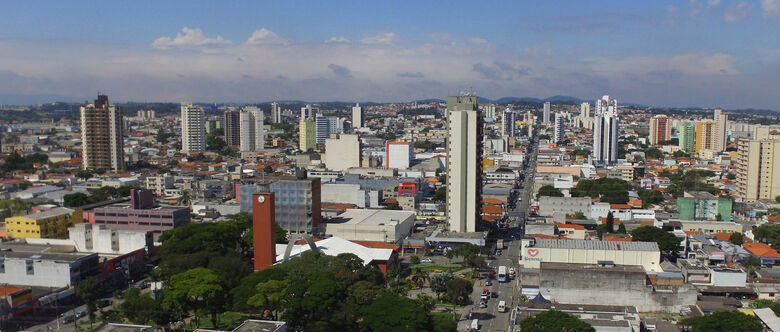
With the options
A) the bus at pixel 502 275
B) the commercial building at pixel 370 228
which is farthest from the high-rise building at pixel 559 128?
the bus at pixel 502 275

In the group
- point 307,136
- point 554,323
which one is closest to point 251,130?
point 307,136

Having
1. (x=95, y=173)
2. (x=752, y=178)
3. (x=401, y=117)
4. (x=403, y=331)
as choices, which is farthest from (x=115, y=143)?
(x=401, y=117)

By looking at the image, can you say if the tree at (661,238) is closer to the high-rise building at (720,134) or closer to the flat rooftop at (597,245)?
the flat rooftop at (597,245)

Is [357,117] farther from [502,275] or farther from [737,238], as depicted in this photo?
[502,275]

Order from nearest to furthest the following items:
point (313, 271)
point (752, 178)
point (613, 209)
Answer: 1. point (313, 271)
2. point (613, 209)
3. point (752, 178)

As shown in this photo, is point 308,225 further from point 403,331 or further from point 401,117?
point 401,117

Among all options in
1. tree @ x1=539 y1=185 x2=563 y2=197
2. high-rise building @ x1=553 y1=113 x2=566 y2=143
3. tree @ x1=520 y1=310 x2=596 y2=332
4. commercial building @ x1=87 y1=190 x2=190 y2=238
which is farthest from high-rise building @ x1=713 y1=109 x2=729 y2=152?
tree @ x1=520 y1=310 x2=596 y2=332
